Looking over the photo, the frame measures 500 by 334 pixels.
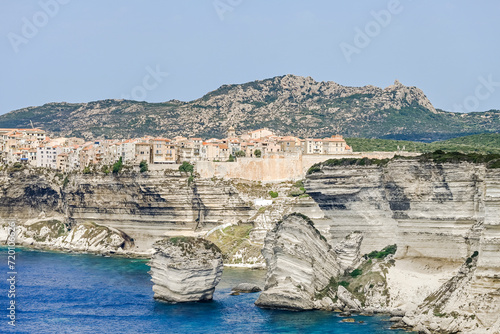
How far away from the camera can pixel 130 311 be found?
48.0 metres

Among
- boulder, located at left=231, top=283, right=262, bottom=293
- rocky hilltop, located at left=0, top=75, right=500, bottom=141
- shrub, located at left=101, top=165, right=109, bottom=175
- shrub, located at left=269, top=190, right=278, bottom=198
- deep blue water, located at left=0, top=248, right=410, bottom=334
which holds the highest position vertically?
rocky hilltop, located at left=0, top=75, right=500, bottom=141

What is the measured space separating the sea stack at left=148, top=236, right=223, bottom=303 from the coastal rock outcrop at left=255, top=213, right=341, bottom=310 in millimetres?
3755

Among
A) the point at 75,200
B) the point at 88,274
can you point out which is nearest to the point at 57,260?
the point at 88,274

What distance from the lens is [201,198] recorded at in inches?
3103

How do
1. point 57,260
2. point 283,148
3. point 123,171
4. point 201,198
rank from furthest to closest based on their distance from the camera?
point 283,148 < point 123,171 < point 201,198 < point 57,260

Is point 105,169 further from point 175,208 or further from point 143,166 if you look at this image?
point 175,208

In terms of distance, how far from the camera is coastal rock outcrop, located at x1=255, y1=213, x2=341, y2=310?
45.5 metres

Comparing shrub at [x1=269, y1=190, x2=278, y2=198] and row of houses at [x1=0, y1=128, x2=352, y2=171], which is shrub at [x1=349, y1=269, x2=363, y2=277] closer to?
shrub at [x1=269, y1=190, x2=278, y2=198]

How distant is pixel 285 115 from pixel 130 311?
348 feet

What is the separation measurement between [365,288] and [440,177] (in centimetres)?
763

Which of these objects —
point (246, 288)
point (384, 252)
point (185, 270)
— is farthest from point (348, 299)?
point (246, 288)

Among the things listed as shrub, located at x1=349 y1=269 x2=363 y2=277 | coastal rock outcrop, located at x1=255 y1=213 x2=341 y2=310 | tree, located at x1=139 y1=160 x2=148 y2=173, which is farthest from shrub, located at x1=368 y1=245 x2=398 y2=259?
tree, located at x1=139 y1=160 x2=148 y2=173

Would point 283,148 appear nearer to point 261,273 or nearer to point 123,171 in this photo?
point 123,171

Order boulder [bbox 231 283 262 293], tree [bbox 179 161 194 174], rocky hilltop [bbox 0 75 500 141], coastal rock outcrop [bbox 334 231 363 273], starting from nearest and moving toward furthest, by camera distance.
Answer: coastal rock outcrop [bbox 334 231 363 273], boulder [bbox 231 283 262 293], tree [bbox 179 161 194 174], rocky hilltop [bbox 0 75 500 141]
